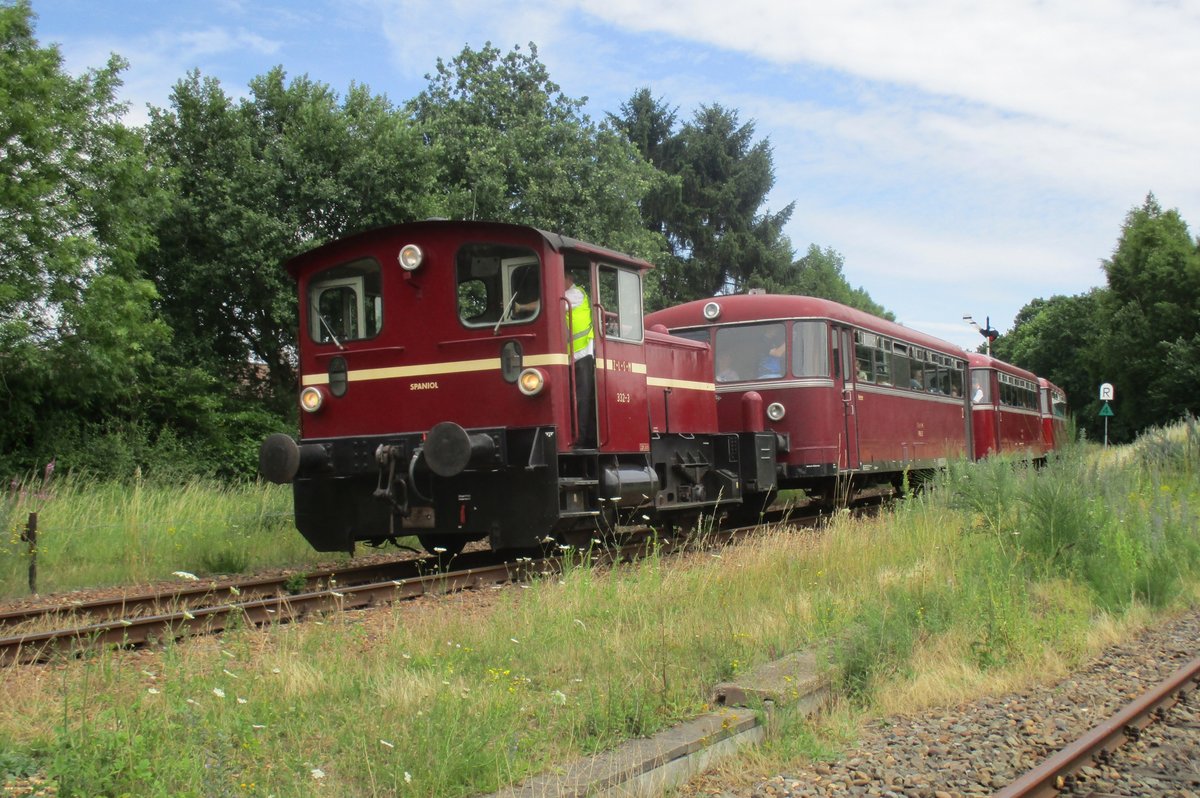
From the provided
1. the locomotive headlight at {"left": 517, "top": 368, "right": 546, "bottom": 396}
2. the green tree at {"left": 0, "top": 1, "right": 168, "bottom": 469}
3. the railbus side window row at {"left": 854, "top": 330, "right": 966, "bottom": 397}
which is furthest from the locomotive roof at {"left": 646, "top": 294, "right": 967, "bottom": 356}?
the green tree at {"left": 0, "top": 1, "right": 168, "bottom": 469}

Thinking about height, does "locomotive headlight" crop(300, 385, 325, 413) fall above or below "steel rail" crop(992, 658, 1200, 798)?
above

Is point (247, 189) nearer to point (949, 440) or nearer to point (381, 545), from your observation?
point (381, 545)

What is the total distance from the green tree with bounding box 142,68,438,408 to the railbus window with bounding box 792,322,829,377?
1230cm

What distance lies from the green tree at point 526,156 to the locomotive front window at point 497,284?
16.4 metres

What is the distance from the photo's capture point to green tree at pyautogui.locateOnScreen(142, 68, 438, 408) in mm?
22828

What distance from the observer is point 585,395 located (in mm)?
9805

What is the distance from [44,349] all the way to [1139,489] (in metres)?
16.7

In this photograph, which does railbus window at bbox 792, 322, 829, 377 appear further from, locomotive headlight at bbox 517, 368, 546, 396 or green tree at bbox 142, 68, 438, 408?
green tree at bbox 142, 68, 438, 408

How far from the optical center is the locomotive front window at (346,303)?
34.0 feet

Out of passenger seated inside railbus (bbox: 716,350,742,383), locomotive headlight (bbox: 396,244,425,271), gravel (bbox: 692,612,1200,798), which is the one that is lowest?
gravel (bbox: 692,612,1200,798)

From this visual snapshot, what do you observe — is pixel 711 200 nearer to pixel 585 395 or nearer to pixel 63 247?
pixel 63 247

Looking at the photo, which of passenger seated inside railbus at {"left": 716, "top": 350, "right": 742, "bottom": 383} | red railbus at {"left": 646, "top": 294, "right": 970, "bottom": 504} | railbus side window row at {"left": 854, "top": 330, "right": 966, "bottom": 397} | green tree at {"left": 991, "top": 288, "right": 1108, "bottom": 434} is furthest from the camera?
green tree at {"left": 991, "top": 288, "right": 1108, "bottom": 434}

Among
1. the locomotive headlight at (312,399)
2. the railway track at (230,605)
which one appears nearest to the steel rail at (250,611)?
A: the railway track at (230,605)

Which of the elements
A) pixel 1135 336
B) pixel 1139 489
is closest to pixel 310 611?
pixel 1139 489
